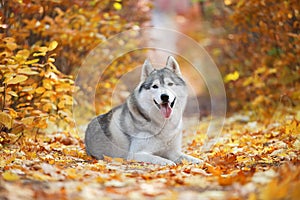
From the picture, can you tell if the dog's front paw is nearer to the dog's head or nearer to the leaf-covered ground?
the leaf-covered ground

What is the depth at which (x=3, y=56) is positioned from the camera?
4906 mm

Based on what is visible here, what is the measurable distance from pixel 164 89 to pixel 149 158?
72 centimetres

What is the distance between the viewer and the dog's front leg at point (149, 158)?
4.56 meters

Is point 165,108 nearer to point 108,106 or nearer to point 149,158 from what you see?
point 149,158

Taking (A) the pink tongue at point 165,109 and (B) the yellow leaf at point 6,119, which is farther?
(A) the pink tongue at point 165,109

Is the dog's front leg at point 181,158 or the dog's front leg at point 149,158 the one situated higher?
the dog's front leg at point 181,158

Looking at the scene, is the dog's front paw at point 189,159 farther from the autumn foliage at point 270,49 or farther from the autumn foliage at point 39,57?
the autumn foliage at point 270,49

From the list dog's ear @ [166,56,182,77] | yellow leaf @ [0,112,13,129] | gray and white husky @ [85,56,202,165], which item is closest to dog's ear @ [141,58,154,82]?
gray and white husky @ [85,56,202,165]

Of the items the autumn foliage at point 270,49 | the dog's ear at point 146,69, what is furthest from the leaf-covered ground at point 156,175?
the autumn foliage at point 270,49

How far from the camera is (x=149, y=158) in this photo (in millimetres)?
4641

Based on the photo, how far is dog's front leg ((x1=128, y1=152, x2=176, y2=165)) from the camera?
179 inches

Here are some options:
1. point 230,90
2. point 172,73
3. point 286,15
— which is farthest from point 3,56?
point 230,90

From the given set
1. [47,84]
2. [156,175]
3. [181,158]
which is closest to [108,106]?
[47,84]

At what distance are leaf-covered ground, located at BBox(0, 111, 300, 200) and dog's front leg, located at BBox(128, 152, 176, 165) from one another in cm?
15
